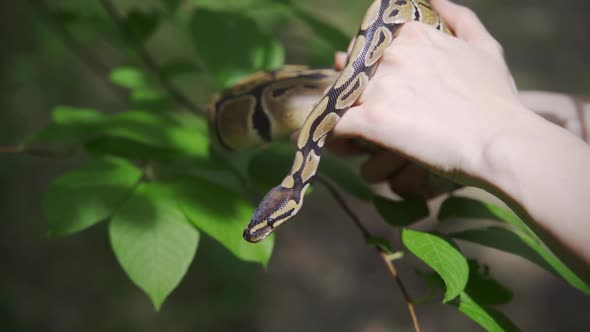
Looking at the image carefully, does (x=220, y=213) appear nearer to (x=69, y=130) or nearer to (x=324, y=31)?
(x=69, y=130)

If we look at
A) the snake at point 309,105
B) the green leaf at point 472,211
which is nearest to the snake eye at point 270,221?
the snake at point 309,105

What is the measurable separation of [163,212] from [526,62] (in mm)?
7753

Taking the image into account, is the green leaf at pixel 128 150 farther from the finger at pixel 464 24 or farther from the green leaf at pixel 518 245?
the finger at pixel 464 24

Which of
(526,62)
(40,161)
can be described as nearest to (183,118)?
(40,161)

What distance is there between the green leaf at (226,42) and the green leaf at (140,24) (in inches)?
18.0

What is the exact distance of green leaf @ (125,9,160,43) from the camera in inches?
98.7

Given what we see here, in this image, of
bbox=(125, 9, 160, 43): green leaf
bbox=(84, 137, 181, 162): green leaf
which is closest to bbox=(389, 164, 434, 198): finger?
bbox=(84, 137, 181, 162): green leaf

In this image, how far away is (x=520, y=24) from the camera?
28.5ft

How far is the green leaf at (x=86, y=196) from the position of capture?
143 centimetres

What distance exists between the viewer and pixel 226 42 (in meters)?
2.15

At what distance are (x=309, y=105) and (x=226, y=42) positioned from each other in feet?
1.46

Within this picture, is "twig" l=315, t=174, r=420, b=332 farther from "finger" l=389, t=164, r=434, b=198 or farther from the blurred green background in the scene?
the blurred green background

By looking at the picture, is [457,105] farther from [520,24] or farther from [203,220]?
[520,24]

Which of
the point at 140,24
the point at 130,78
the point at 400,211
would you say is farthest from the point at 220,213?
the point at 140,24
